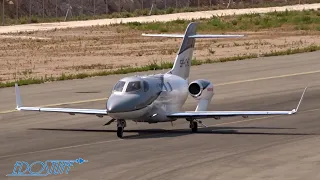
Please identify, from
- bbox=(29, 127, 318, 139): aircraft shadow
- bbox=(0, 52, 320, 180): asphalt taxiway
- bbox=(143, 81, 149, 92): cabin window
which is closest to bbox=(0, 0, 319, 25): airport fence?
bbox=(0, 52, 320, 180): asphalt taxiway

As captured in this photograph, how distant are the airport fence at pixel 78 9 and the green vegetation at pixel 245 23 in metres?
11.6

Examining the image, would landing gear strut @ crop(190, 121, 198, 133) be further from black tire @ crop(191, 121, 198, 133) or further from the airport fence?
the airport fence

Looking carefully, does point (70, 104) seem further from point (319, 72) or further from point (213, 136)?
point (319, 72)

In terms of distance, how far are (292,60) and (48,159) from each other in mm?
32972

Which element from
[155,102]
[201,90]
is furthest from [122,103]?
[201,90]

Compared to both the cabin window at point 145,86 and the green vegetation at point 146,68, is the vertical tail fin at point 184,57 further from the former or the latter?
the green vegetation at point 146,68

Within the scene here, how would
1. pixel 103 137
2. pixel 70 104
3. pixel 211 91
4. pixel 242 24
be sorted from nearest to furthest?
pixel 103 137
pixel 211 91
pixel 70 104
pixel 242 24

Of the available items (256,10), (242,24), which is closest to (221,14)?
(256,10)

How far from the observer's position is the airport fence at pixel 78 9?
9731 cm

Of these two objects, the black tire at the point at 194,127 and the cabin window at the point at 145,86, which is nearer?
the cabin window at the point at 145,86

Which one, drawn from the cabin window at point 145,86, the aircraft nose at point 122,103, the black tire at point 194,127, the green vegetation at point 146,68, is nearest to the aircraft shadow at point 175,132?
the black tire at point 194,127

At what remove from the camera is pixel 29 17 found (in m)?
95.5

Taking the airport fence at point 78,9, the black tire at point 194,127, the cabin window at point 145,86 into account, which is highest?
the cabin window at point 145,86

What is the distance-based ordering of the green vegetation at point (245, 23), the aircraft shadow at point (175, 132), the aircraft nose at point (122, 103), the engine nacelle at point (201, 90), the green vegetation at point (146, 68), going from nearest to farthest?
the aircraft nose at point (122, 103) → the aircraft shadow at point (175, 132) → the engine nacelle at point (201, 90) → the green vegetation at point (146, 68) → the green vegetation at point (245, 23)
